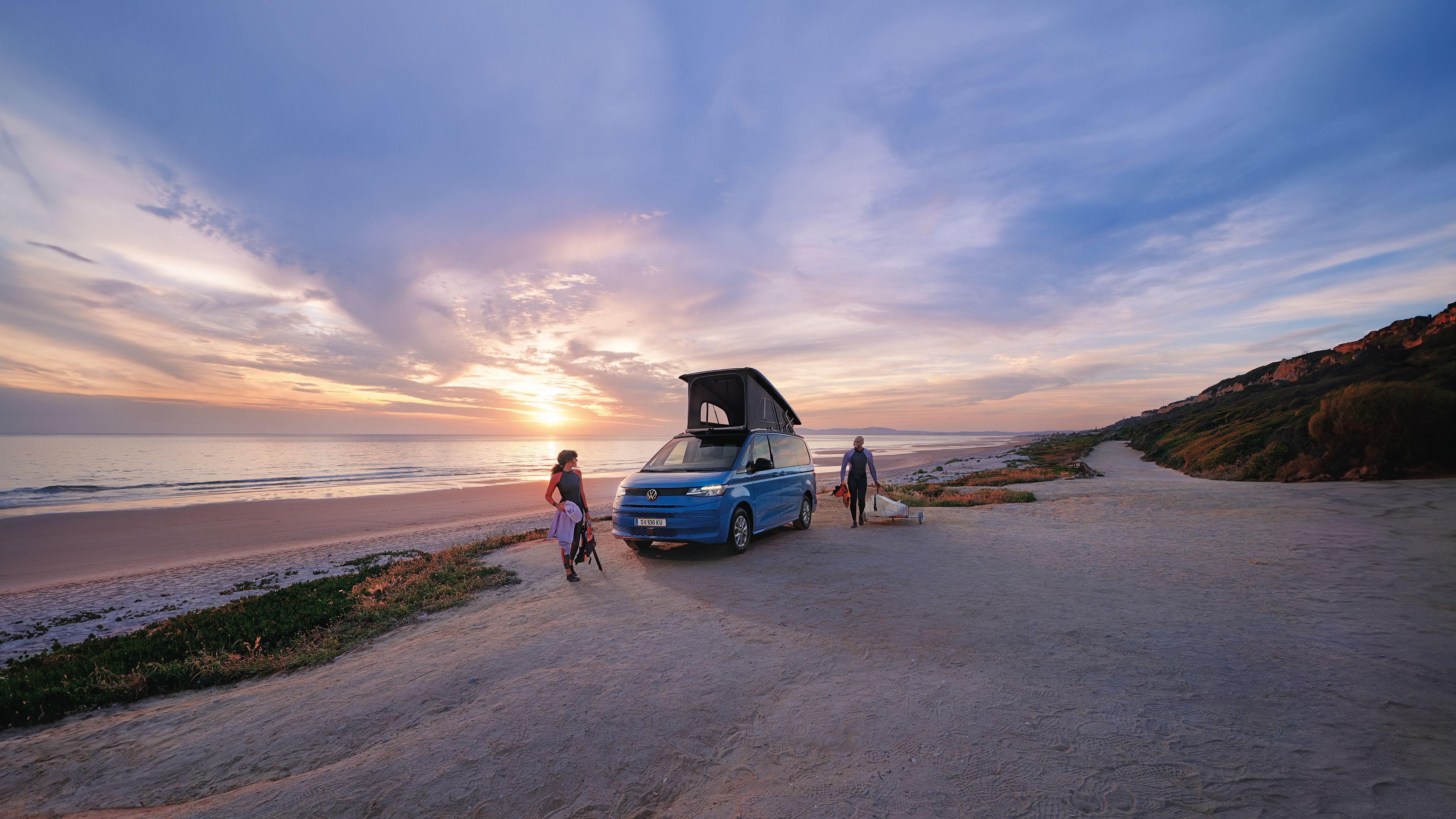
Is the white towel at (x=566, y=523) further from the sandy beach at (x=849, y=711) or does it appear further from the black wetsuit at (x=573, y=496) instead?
the sandy beach at (x=849, y=711)

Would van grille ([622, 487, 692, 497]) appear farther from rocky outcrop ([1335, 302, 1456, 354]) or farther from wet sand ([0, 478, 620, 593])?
rocky outcrop ([1335, 302, 1456, 354])

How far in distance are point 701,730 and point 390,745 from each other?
2.14 meters

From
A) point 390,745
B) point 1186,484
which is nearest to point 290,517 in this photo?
point 390,745

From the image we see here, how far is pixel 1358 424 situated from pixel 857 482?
49.4 feet

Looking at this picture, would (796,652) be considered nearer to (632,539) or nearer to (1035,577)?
(1035,577)

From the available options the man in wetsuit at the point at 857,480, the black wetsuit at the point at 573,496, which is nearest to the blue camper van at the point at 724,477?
the black wetsuit at the point at 573,496

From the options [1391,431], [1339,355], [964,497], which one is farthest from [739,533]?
[1339,355]

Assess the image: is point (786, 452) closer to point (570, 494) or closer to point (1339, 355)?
point (570, 494)

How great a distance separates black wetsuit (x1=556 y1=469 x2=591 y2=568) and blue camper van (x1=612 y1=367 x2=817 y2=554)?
669 millimetres

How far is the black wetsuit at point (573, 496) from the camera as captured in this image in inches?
343

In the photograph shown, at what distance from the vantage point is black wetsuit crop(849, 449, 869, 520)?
12617 mm

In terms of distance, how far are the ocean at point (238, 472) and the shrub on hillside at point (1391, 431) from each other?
96.7ft

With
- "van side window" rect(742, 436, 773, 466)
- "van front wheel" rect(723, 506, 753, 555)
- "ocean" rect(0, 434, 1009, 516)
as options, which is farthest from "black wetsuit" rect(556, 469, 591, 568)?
"ocean" rect(0, 434, 1009, 516)

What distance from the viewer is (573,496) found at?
8867mm
